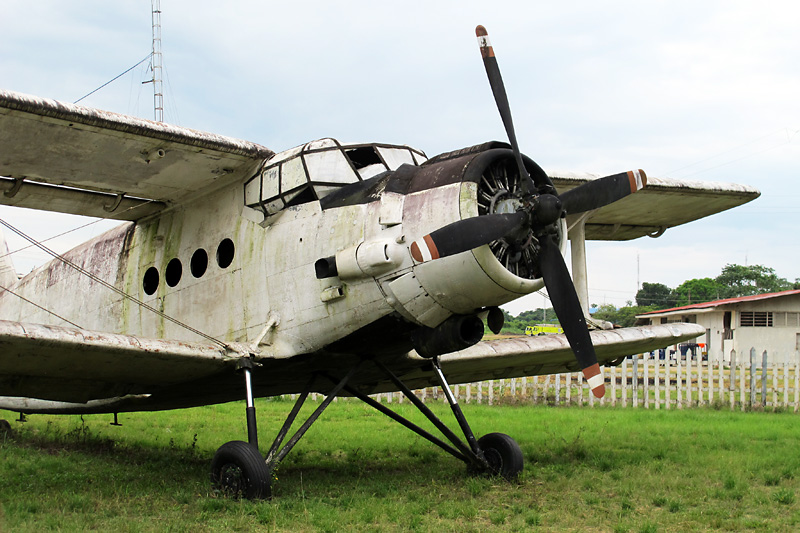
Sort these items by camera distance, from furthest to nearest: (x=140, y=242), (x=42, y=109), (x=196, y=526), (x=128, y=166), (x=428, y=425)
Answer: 1. (x=428, y=425)
2. (x=140, y=242)
3. (x=128, y=166)
4. (x=42, y=109)
5. (x=196, y=526)

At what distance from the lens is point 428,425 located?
13.7 m

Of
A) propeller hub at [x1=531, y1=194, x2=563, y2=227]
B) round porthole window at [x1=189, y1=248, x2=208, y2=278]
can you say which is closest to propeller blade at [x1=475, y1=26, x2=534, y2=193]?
propeller hub at [x1=531, y1=194, x2=563, y2=227]

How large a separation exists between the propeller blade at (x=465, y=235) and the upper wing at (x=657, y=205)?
4002mm

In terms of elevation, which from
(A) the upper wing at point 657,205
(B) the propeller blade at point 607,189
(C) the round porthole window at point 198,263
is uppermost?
(A) the upper wing at point 657,205

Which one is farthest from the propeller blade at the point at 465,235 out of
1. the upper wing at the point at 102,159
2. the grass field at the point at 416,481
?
the upper wing at the point at 102,159

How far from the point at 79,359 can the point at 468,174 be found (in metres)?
4.13

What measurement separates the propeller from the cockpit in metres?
1.41

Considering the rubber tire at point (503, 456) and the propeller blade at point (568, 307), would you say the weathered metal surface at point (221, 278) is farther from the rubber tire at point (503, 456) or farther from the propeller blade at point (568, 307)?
the rubber tire at point (503, 456)

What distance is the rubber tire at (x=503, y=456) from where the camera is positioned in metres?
8.20

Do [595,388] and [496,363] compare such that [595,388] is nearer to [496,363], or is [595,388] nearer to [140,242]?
[496,363]

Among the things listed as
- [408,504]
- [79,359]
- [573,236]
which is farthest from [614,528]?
[573,236]

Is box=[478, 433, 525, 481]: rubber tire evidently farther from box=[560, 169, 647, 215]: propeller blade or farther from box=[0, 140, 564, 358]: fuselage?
box=[560, 169, 647, 215]: propeller blade

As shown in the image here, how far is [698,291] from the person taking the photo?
9206 centimetres

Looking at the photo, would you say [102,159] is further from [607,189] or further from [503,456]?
[503,456]
